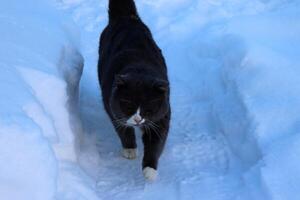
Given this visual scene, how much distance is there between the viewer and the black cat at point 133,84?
375cm

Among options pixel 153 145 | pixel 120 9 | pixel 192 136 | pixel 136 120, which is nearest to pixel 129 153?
pixel 153 145

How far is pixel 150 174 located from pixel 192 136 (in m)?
0.76

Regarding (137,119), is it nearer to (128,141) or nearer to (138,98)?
(138,98)

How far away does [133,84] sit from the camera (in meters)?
3.76

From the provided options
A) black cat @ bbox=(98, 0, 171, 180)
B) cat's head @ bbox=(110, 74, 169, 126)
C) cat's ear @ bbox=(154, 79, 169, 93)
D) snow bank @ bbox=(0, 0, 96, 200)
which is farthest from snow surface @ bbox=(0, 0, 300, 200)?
cat's ear @ bbox=(154, 79, 169, 93)

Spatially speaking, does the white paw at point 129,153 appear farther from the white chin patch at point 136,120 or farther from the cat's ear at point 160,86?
the cat's ear at point 160,86

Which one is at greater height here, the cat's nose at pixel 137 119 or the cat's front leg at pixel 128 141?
the cat's nose at pixel 137 119

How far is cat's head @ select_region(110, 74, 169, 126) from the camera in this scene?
3715mm

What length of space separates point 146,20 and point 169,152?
9.74 feet

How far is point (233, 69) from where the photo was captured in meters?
5.08

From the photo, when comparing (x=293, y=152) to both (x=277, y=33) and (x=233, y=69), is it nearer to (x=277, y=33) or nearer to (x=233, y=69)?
(x=233, y=69)

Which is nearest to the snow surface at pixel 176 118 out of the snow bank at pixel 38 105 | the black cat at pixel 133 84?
the snow bank at pixel 38 105

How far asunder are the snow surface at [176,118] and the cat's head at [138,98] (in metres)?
0.46

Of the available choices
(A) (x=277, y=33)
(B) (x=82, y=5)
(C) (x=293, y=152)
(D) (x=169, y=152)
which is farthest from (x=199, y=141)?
(B) (x=82, y=5)
